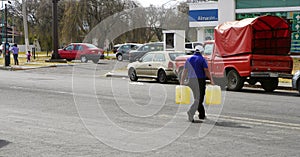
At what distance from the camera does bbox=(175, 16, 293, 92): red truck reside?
18453 mm

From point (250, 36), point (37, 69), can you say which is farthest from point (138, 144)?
point (37, 69)

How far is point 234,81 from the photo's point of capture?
18.9 m

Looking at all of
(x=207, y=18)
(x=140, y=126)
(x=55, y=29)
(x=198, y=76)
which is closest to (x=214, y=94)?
(x=198, y=76)

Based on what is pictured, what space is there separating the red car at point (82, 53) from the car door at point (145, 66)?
45.4 ft

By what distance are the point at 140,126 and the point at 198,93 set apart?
155 cm

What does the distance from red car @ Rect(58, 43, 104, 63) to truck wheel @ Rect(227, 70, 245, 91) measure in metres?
19.5

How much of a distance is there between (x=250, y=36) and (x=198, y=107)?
828cm

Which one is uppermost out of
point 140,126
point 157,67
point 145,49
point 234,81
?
point 145,49

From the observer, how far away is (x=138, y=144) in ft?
28.6

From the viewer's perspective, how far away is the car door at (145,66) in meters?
23.5

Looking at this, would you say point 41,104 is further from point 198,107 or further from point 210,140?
point 210,140

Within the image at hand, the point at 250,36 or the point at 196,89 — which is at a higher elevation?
the point at 250,36

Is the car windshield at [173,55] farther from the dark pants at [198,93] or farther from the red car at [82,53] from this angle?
the red car at [82,53]

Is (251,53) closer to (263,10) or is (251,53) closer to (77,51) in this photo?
(263,10)
